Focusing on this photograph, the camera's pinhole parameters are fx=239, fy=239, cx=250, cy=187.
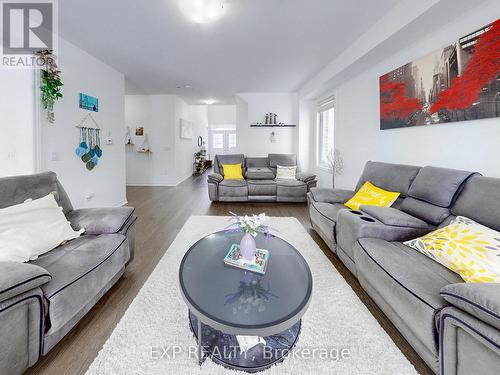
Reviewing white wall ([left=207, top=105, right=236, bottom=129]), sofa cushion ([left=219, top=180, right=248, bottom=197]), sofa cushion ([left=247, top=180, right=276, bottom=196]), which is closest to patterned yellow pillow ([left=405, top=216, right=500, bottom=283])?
sofa cushion ([left=247, top=180, right=276, bottom=196])

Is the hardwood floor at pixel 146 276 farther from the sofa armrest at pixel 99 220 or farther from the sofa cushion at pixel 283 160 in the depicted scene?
the sofa cushion at pixel 283 160

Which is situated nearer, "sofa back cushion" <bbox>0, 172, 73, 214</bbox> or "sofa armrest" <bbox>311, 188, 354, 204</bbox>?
"sofa back cushion" <bbox>0, 172, 73, 214</bbox>

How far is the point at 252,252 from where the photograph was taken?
1543 mm

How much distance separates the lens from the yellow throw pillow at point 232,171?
207 inches

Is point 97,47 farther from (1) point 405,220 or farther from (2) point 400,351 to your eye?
(2) point 400,351

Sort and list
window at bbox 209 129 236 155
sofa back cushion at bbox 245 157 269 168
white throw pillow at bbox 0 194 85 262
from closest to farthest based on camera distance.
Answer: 1. white throw pillow at bbox 0 194 85 262
2. sofa back cushion at bbox 245 157 269 168
3. window at bbox 209 129 236 155

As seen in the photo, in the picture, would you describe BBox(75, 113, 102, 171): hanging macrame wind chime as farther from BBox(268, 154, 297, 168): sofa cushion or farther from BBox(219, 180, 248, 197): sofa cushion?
BBox(268, 154, 297, 168): sofa cushion

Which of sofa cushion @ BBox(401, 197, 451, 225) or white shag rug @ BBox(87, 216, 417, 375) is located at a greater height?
sofa cushion @ BBox(401, 197, 451, 225)

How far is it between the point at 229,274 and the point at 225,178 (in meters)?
3.90

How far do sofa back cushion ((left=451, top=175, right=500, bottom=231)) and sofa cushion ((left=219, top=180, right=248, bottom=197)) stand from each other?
135 inches

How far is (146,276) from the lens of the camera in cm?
211

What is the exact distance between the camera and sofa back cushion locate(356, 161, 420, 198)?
7.78ft

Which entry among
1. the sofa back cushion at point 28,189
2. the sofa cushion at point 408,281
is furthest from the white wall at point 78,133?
the sofa cushion at point 408,281

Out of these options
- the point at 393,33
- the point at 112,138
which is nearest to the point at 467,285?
the point at 393,33
